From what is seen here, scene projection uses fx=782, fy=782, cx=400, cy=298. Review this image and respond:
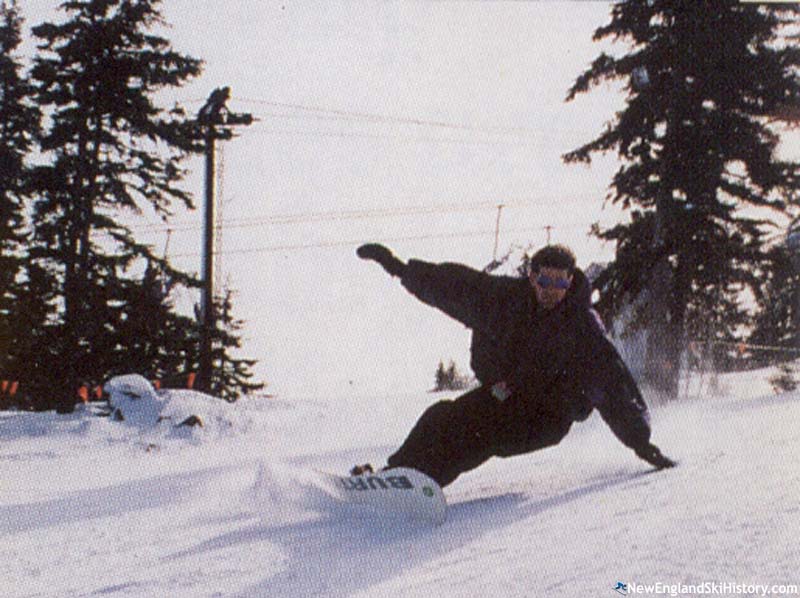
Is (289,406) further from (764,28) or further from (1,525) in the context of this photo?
(764,28)

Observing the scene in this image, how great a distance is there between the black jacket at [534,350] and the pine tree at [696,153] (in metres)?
10.3

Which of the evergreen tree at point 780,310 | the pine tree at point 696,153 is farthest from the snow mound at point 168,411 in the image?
the evergreen tree at point 780,310

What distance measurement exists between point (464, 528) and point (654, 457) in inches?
59.8

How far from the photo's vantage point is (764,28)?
47.3ft

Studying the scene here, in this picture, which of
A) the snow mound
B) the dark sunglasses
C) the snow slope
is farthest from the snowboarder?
the snow mound

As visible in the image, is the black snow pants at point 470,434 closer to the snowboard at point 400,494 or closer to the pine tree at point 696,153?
the snowboard at point 400,494

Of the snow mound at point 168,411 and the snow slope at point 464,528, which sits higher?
the snow slope at point 464,528

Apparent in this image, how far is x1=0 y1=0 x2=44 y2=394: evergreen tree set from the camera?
18688 mm

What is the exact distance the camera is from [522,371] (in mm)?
4445

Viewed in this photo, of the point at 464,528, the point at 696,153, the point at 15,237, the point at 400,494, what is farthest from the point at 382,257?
the point at 15,237

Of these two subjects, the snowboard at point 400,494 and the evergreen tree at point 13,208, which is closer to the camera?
the snowboard at point 400,494

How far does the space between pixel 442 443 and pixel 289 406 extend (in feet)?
32.7

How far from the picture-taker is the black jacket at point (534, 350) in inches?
175

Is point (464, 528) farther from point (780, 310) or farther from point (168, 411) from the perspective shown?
point (780, 310)
